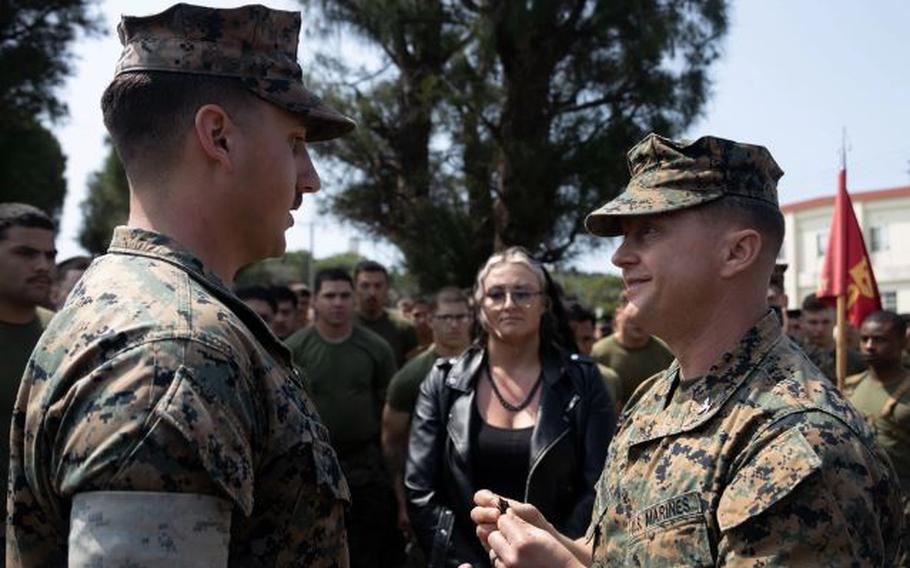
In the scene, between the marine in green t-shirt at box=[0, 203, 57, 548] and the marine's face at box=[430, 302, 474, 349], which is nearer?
the marine in green t-shirt at box=[0, 203, 57, 548]

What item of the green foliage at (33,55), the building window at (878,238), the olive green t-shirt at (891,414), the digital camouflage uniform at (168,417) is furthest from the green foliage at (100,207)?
the digital camouflage uniform at (168,417)

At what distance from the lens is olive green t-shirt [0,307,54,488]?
388cm

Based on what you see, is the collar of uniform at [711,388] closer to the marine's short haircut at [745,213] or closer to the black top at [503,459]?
the marine's short haircut at [745,213]

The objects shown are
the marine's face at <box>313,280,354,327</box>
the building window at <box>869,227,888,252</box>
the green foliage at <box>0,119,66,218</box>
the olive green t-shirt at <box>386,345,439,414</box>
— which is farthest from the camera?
the building window at <box>869,227,888,252</box>

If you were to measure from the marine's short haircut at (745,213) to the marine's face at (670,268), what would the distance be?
3cm

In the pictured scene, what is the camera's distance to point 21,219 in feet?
15.1

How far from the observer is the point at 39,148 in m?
21.2

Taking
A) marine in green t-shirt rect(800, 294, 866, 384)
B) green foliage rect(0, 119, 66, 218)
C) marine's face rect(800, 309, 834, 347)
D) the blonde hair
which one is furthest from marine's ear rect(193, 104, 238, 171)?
green foliage rect(0, 119, 66, 218)

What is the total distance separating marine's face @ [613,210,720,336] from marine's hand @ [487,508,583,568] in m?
Result: 0.58

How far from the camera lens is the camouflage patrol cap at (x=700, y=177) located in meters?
2.24

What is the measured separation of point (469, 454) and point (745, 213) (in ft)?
6.75

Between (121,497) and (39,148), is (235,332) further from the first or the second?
(39,148)

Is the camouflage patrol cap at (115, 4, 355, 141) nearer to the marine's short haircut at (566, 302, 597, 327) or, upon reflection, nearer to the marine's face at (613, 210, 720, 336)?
the marine's face at (613, 210, 720, 336)

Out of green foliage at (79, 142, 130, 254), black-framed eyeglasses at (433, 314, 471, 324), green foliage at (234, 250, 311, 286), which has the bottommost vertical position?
black-framed eyeglasses at (433, 314, 471, 324)
